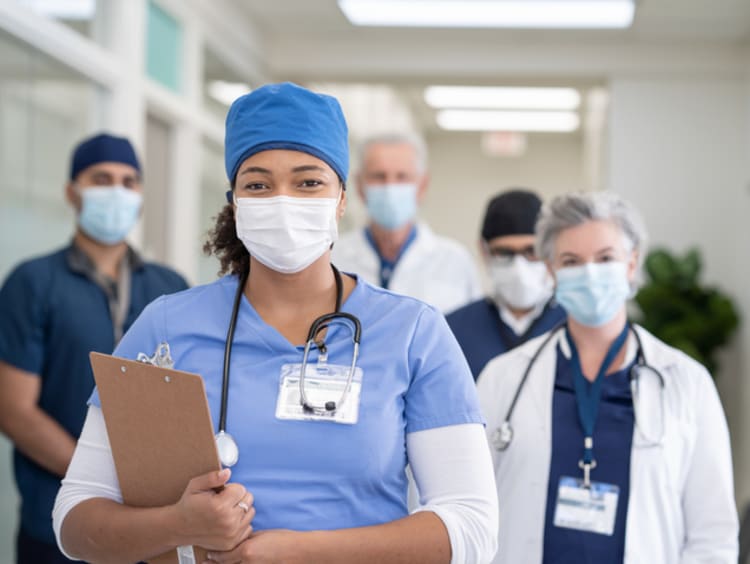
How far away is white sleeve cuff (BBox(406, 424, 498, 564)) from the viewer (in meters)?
1.41

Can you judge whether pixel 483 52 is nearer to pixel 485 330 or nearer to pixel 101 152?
pixel 101 152

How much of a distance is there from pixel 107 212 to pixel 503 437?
152 centimetres

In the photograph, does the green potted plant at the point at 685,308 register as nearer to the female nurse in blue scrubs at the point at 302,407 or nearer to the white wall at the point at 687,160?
the white wall at the point at 687,160

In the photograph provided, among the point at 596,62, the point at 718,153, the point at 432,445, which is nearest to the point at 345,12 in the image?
the point at 596,62

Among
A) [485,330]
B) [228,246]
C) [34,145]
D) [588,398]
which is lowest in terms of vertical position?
[588,398]

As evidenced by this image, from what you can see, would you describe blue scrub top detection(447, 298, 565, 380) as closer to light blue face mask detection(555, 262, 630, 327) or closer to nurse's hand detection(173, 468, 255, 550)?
light blue face mask detection(555, 262, 630, 327)

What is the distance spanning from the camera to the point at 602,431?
211 cm

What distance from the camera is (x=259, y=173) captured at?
1491 millimetres

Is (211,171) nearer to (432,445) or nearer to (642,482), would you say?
(642,482)

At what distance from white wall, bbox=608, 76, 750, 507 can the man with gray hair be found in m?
3.69

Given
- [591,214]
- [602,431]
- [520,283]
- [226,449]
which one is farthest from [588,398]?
[226,449]

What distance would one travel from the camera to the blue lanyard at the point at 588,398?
210cm

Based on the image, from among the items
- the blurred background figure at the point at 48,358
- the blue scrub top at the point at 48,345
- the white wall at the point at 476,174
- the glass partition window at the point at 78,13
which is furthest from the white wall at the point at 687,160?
the white wall at the point at 476,174

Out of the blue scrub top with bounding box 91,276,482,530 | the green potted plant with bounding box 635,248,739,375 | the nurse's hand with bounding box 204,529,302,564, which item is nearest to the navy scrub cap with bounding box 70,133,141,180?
the blue scrub top with bounding box 91,276,482,530
